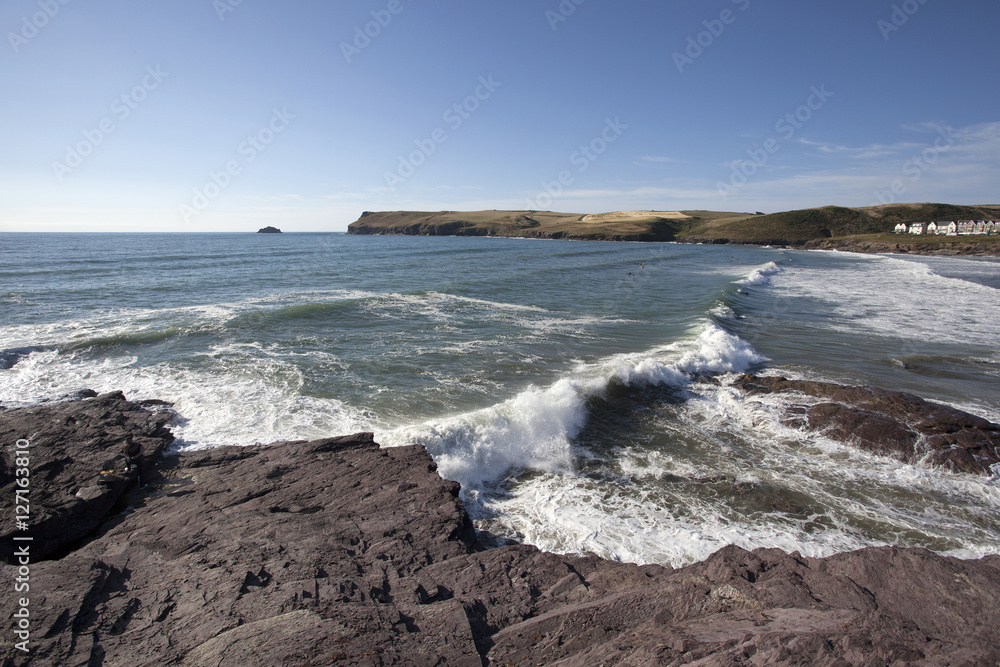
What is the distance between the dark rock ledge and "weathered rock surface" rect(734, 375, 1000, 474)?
5495 mm

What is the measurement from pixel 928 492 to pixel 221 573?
43.0 ft

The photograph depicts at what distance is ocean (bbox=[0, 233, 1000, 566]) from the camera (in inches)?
332

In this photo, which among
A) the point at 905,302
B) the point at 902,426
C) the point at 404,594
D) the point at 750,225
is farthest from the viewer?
the point at 750,225

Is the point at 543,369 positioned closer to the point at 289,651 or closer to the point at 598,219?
the point at 289,651

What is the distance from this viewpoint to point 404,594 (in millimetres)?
5422

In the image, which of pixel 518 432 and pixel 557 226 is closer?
pixel 518 432

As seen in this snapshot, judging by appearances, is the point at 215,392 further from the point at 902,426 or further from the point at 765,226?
the point at 765,226

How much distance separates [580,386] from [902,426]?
821cm

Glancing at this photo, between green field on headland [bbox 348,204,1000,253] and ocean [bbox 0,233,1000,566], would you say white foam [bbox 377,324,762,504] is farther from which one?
green field on headland [bbox 348,204,1000,253]

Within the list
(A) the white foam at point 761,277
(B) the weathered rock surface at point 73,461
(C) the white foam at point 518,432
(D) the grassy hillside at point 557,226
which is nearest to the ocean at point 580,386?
(C) the white foam at point 518,432

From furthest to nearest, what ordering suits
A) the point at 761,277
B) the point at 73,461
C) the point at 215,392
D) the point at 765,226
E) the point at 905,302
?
the point at 765,226 → the point at 761,277 → the point at 905,302 → the point at 215,392 → the point at 73,461

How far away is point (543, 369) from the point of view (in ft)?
53.1

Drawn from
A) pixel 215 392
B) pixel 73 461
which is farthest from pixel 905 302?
pixel 73 461

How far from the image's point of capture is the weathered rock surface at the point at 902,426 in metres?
10.2
